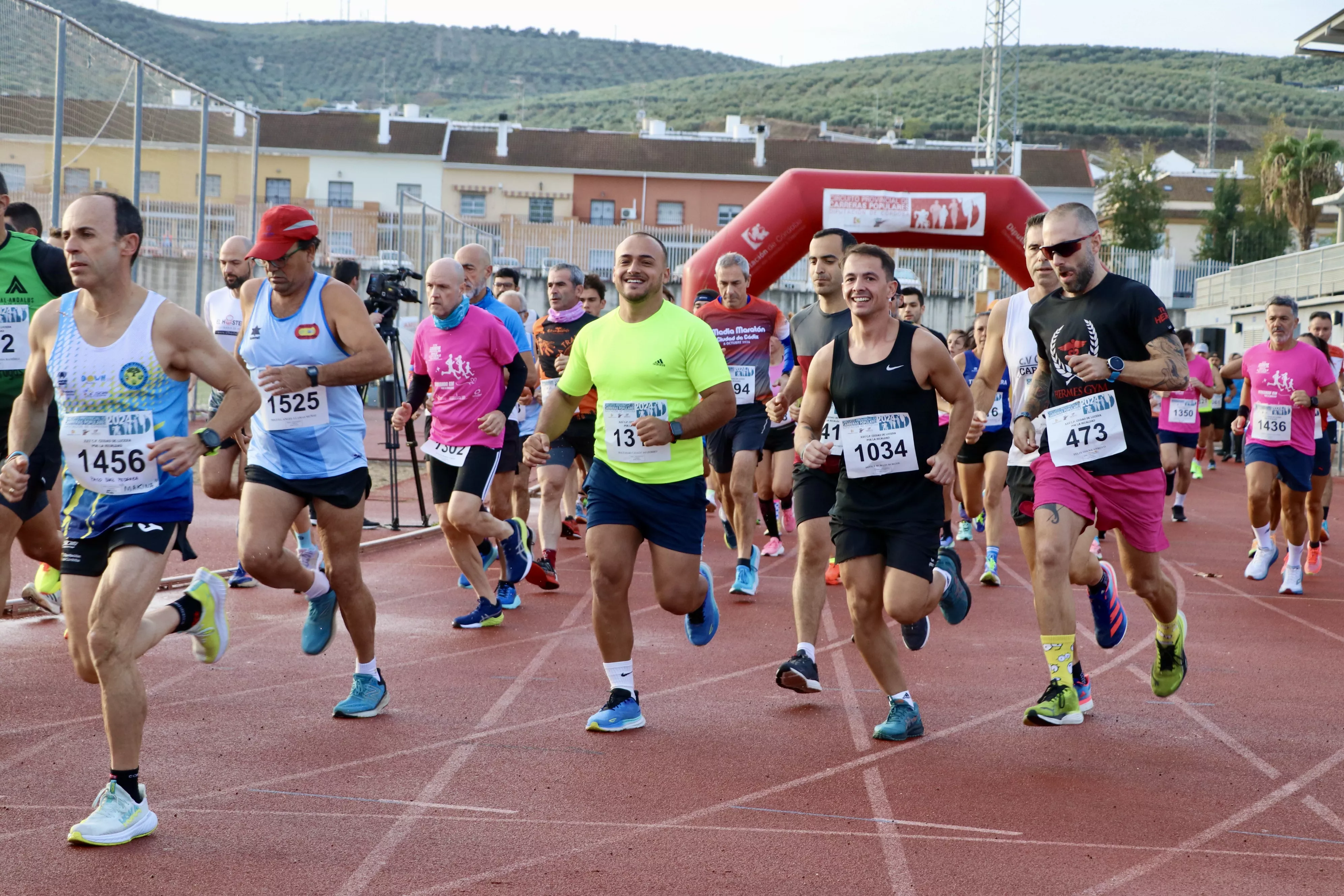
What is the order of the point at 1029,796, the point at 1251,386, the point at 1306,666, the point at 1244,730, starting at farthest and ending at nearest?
the point at 1251,386, the point at 1306,666, the point at 1244,730, the point at 1029,796

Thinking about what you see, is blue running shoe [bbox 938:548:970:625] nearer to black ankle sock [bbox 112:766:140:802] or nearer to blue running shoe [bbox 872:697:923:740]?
blue running shoe [bbox 872:697:923:740]

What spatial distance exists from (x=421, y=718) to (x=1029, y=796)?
8.34 feet

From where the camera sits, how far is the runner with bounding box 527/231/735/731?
5.79 metres

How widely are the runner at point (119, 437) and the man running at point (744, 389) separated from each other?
5.36m

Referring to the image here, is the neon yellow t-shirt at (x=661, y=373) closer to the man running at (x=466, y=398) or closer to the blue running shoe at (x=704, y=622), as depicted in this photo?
the blue running shoe at (x=704, y=622)

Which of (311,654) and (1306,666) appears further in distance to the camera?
(1306,666)

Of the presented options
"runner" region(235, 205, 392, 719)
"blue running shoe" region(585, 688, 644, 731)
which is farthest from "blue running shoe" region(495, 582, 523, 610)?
"blue running shoe" region(585, 688, 644, 731)

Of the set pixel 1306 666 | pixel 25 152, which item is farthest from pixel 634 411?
pixel 25 152

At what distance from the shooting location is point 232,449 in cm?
A: 862

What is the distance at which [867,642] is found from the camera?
572 centimetres

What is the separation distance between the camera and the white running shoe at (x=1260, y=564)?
11141mm

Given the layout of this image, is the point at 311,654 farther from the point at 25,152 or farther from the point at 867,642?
the point at 25,152

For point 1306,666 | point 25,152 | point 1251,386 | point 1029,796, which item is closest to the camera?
point 1029,796

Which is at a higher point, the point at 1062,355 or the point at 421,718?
the point at 1062,355
